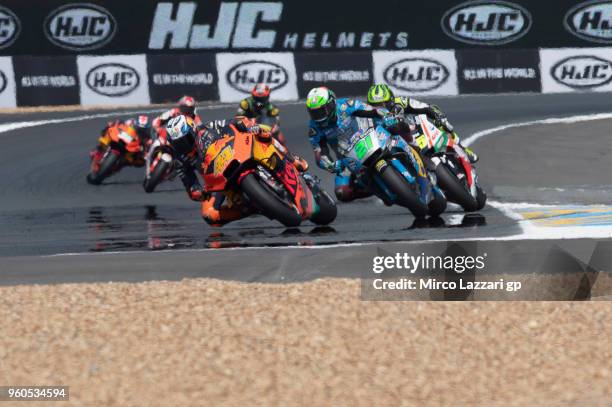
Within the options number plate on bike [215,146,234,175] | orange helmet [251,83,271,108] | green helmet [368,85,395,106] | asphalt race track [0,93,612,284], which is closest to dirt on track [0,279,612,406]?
asphalt race track [0,93,612,284]

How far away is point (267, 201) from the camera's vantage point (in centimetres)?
1115

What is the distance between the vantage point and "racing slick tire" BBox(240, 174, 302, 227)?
11.1 metres

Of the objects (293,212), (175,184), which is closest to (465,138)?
(175,184)

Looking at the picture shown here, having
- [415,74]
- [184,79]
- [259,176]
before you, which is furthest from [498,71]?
[259,176]

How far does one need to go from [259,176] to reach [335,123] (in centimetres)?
120

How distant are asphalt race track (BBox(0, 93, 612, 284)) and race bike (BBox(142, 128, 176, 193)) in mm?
210

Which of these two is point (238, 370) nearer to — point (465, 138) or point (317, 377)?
point (317, 377)

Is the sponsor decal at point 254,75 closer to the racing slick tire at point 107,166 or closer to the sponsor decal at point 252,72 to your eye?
the sponsor decal at point 252,72

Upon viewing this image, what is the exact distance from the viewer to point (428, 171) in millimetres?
12234

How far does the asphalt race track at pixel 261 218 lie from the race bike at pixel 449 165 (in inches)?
8.5

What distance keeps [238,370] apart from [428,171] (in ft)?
19.3

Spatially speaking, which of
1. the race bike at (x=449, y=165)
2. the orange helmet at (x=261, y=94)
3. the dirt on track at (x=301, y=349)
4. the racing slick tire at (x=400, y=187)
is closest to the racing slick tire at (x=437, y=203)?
the race bike at (x=449, y=165)

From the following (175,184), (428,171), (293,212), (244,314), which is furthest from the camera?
(175,184)

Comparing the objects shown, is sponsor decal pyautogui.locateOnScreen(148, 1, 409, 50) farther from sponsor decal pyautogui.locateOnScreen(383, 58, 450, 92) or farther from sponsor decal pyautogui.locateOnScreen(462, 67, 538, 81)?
sponsor decal pyautogui.locateOnScreen(462, 67, 538, 81)
